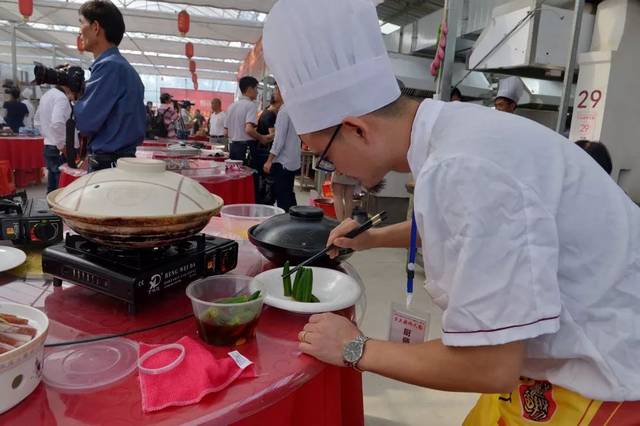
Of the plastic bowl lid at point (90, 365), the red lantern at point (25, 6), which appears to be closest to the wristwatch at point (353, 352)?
the plastic bowl lid at point (90, 365)

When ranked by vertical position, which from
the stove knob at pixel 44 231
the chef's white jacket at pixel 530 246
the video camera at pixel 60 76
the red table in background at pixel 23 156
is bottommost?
the red table in background at pixel 23 156

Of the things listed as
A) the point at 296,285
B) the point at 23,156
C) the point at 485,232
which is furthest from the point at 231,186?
the point at 23,156

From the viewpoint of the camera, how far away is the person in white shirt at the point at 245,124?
6.21 m

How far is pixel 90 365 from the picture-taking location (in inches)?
29.9

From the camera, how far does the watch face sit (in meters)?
0.79

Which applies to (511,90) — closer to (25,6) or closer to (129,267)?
(129,267)

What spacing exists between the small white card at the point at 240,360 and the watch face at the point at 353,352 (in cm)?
18

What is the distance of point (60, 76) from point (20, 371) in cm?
276

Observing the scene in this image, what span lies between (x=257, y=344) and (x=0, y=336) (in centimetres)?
42

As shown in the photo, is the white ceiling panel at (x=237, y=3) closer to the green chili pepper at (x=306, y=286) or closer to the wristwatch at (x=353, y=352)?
the green chili pepper at (x=306, y=286)

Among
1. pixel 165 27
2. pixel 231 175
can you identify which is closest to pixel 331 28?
pixel 231 175

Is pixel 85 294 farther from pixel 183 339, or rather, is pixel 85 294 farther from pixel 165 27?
pixel 165 27

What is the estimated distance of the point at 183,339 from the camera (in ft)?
2.66

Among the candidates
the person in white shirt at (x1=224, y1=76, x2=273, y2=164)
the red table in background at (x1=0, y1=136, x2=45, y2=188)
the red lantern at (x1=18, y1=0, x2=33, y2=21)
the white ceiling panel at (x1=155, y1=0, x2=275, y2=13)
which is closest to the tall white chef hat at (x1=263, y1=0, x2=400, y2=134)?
the person in white shirt at (x1=224, y1=76, x2=273, y2=164)
